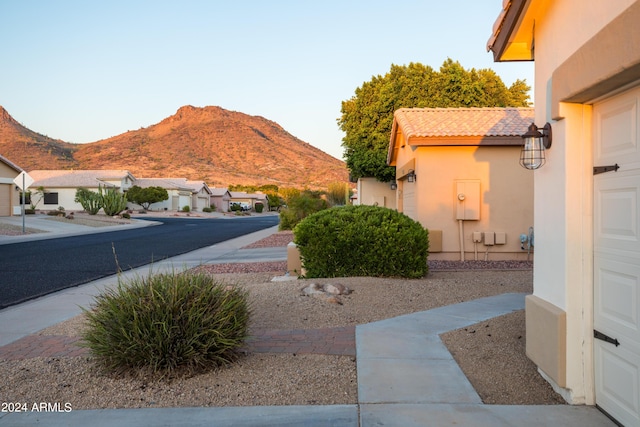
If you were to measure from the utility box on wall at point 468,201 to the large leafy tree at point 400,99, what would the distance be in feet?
42.0

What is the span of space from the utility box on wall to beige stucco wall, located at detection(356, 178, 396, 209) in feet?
48.1

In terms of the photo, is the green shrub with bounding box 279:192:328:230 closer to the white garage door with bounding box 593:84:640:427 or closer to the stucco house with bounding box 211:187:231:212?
the white garage door with bounding box 593:84:640:427

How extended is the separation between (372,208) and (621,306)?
24.5ft

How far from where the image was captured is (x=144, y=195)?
71062mm

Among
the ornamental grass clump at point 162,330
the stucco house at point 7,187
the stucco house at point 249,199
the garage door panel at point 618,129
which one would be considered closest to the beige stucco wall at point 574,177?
A: the garage door panel at point 618,129

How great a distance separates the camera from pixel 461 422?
427 centimetres

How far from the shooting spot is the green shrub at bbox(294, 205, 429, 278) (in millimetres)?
10664

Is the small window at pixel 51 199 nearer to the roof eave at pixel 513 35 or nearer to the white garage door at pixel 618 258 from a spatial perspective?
the roof eave at pixel 513 35

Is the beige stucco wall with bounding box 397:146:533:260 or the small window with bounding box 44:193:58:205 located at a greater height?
the small window with bounding box 44:193:58:205

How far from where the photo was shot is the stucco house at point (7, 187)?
42.5 m

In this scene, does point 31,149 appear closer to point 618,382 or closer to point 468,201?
point 468,201

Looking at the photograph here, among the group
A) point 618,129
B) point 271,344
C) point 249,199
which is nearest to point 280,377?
point 271,344

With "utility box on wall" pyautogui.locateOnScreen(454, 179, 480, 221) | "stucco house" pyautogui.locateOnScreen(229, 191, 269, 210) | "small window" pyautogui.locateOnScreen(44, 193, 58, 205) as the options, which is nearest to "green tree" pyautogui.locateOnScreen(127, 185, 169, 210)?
"small window" pyautogui.locateOnScreen(44, 193, 58, 205)

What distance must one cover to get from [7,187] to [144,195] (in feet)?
91.0
